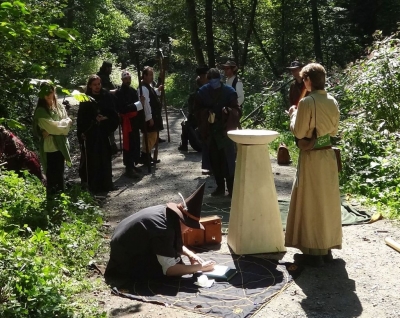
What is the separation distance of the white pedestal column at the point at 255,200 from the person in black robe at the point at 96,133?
3430 mm

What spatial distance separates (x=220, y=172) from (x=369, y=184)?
227cm

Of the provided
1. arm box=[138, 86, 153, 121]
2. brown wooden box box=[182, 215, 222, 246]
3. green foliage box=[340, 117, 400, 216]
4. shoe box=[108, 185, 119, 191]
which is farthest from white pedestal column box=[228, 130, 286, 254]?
arm box=[138, 86, 153, 121]

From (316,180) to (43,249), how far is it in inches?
113

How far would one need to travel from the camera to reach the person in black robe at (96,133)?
29.5ft

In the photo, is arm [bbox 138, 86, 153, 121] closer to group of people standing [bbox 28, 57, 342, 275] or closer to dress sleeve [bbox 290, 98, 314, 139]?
group of people standing [bbox 28, 57, 342, 275]

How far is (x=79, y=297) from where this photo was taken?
5172 mm

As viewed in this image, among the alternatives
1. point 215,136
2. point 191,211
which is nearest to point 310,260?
point 191,211

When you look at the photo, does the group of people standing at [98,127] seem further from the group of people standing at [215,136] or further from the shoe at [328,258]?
the shoe at [328,258]

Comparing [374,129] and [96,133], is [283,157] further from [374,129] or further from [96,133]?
[96,133]

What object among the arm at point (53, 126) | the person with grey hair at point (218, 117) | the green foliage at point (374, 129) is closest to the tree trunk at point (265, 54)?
the green foliage at point (374, 129)

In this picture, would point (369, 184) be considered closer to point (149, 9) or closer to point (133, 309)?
point (133, 309)

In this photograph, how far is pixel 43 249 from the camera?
229 inches

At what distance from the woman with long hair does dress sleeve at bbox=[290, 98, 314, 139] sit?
3247 millimetres

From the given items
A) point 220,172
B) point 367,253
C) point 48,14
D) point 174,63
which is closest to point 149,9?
point 174,63
